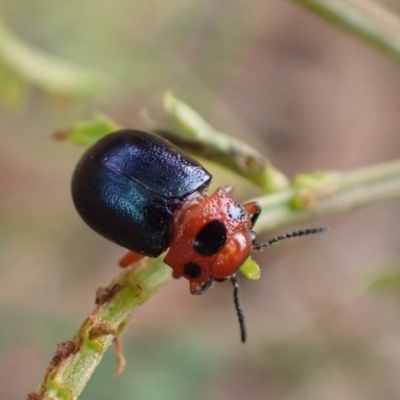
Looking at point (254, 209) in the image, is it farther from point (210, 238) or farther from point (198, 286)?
point (198, 286)

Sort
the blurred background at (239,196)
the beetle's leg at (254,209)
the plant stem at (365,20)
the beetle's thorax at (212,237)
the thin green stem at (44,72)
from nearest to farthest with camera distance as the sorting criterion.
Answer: the beetle's leg at (254,209) < the beetle's thorax at (212,237) < the plant stem at (365,20) < the thin green stem at (44,72) < the blurred background at (239,196)

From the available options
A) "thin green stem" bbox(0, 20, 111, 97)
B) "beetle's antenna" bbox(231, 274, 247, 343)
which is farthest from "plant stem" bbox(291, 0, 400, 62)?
"thin green stem" bbox(0, 20, 111, 97)

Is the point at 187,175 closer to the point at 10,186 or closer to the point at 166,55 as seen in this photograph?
the point at 166,55

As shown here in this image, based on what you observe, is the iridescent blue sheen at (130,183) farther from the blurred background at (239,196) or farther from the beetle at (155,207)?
the blurred background at (239,196)

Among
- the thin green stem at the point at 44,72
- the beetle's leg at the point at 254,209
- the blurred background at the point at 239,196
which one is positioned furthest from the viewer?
the blurred background at the point at 239,196

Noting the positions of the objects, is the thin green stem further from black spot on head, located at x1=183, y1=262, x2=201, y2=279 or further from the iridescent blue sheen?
black spot on head, located at x1=183, y1=262, x2=201, y2=279

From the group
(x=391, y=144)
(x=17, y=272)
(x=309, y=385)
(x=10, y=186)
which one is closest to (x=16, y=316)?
(x=17, y=272)

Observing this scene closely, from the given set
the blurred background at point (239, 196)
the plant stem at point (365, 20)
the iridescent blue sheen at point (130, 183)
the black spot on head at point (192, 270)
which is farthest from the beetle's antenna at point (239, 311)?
the blurred background at point (239, 196)
